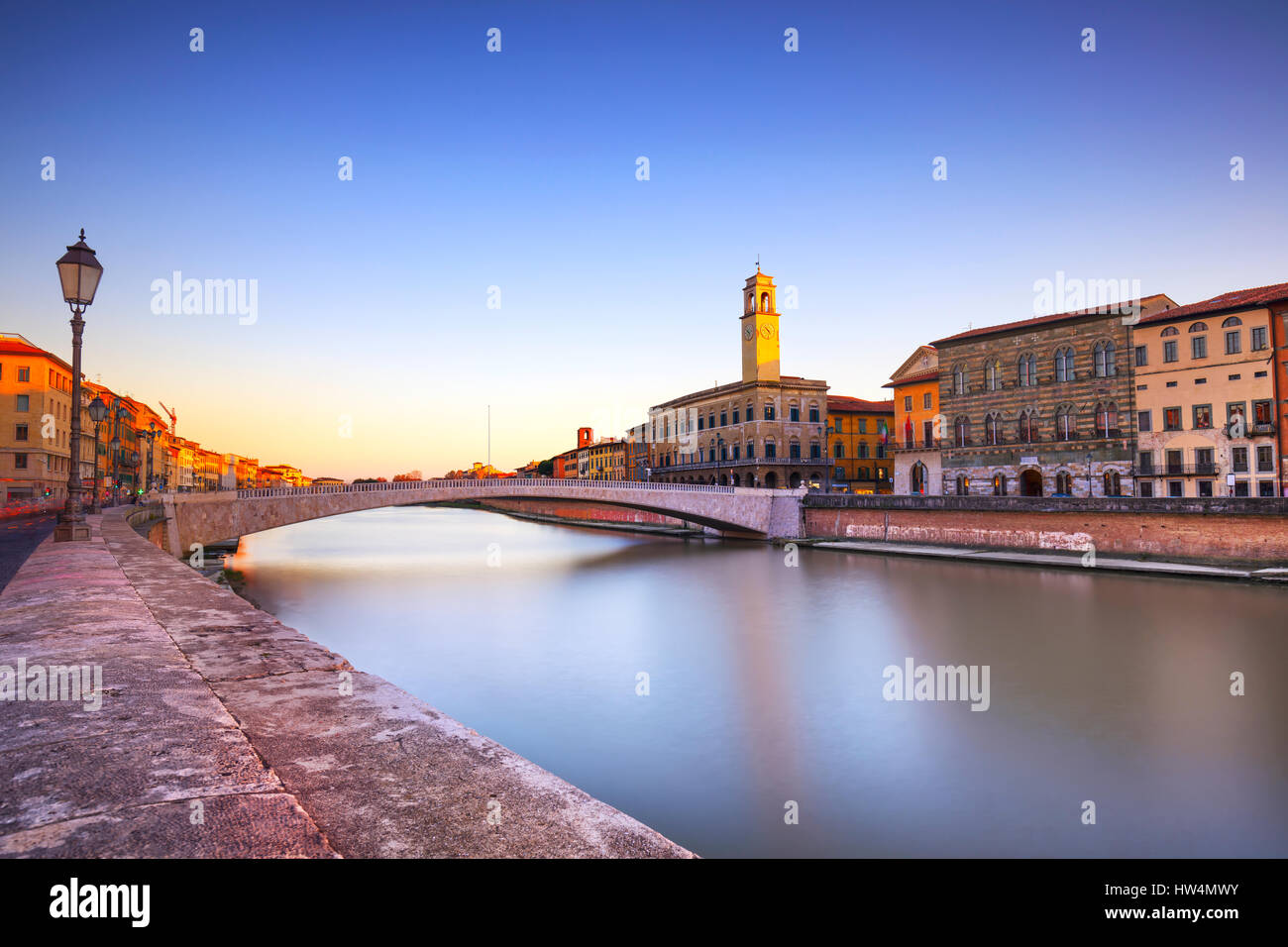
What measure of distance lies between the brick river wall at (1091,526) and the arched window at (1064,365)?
9601 mm

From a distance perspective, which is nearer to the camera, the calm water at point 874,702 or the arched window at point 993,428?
the calm water at point 874,702

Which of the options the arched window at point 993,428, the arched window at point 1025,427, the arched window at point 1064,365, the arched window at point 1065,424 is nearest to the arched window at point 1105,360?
the arched window at point 1064,365

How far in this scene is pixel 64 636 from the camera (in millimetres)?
4676

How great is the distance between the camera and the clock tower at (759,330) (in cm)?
5753

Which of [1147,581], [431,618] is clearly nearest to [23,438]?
[431,618]

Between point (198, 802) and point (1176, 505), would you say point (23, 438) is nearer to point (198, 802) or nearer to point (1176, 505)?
point (198, 802)

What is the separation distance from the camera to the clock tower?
189ft

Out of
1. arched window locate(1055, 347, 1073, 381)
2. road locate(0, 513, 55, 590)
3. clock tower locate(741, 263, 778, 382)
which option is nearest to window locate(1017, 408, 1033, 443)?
arched window locate(1055, 347, 1073, 381)

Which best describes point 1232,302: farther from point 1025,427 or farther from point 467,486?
point 467,486

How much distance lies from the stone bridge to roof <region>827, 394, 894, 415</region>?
1718 cm

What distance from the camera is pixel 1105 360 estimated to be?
35188 mm

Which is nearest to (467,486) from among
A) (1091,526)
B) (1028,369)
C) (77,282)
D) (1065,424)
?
(77,282)

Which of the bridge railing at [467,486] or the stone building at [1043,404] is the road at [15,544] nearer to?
the bridge railing at [467,486]

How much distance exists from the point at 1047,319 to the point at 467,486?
31488 millimetres
